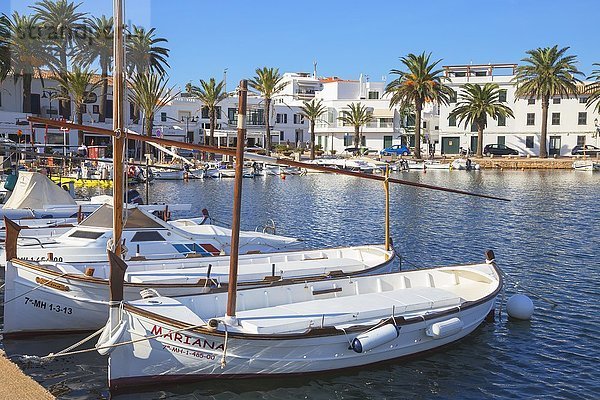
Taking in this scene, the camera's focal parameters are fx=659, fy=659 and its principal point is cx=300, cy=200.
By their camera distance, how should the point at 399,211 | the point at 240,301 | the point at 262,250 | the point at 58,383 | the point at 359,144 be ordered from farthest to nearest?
the point at 359,144
the point at 399,211
the point at 262,250
the point at 240,301
the point at 58,383

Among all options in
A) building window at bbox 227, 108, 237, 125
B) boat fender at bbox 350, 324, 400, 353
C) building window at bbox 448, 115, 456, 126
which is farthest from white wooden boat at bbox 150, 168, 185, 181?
boat fender at bbox 350, 324, 400, 353

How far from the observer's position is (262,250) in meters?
24.0

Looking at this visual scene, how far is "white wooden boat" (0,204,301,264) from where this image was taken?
20141 millimetres

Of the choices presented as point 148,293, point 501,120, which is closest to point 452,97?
point 501,120

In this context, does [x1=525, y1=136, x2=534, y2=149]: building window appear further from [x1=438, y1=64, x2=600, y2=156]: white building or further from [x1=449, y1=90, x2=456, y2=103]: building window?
[x1=449, y1=90, x2=456, y2=103]: building window

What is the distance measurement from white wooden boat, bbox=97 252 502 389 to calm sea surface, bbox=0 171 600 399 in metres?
0.50

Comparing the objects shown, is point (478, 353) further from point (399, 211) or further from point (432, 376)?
point (399, 211)

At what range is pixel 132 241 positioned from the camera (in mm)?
21656

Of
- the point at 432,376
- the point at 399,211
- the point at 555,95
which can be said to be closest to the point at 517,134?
the point at 555,95

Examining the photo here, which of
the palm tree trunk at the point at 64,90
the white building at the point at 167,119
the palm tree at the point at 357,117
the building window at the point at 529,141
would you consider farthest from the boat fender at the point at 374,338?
the building window at the point at 529,141

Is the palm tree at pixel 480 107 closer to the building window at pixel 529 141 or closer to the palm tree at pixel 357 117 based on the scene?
the building window at pixel 529 141

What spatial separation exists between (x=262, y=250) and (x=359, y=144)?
8583cm

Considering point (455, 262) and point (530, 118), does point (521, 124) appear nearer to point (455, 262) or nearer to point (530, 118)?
point (530, 118)

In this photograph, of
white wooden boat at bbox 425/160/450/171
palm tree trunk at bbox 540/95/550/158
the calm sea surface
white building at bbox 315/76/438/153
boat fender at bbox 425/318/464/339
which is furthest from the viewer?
white building at bbox 315/76/438/153
